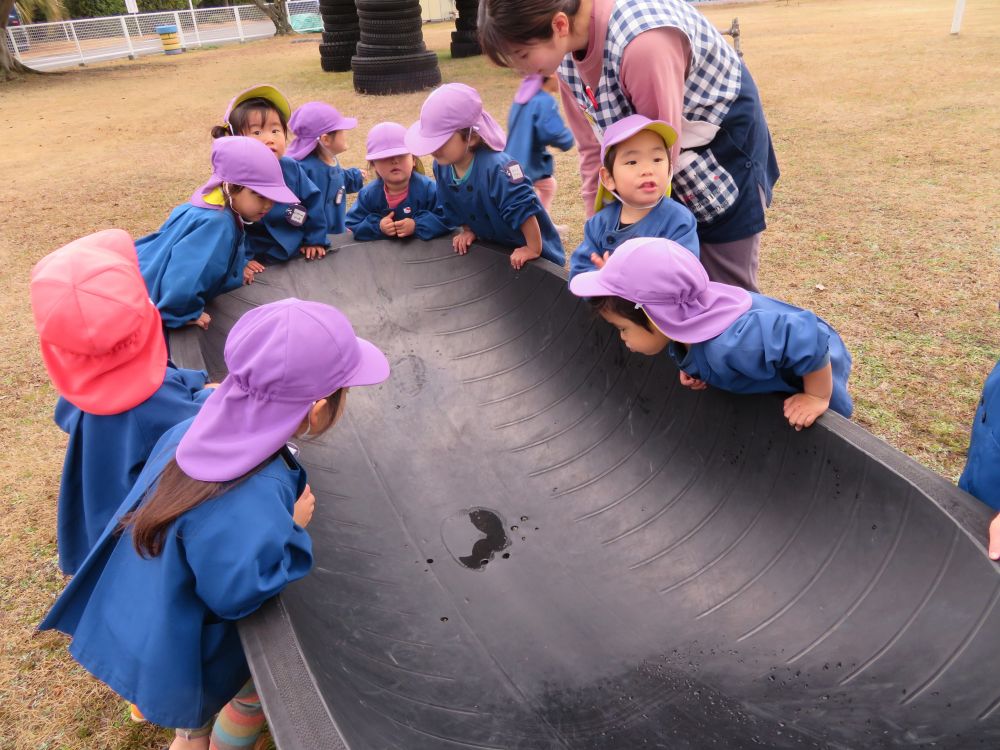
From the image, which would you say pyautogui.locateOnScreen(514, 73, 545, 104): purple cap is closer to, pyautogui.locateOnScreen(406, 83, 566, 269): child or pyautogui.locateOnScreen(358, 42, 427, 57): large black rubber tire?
pyautogui.locateOnScreen(406, 83, 566, 269): child

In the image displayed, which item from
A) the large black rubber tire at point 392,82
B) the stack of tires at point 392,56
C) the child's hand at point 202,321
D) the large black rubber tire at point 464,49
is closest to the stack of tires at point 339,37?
the large black rubber tire at point 464,49

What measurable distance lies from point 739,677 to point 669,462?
0.76 metres

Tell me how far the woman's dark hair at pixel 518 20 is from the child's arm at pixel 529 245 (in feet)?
3.37

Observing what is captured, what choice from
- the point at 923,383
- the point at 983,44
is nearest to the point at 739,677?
the point at 923,383

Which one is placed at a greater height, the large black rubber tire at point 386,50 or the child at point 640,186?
the child at point 640,186

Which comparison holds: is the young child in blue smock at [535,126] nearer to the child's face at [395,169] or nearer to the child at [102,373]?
the child's face at [395,169]

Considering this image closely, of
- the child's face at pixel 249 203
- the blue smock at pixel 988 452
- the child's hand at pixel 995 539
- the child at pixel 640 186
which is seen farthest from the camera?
the child's face at pixel 249 203

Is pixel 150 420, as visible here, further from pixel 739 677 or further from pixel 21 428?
pixel 21 428

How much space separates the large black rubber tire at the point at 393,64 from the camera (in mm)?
10809

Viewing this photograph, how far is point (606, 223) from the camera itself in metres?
2.61

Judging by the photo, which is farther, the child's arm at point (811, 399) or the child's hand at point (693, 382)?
the child's hand at point (693, 382)

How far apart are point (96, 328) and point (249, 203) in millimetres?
1395

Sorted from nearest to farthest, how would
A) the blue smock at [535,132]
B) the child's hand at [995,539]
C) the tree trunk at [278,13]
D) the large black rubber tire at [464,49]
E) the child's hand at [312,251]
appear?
the child's hand at [995,539], the child's hand at [312,251], the blue smock at [535,132], the large black rubber tire at [464,49], the tree trunk at [278,13]

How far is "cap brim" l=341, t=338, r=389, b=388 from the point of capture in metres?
1.63
